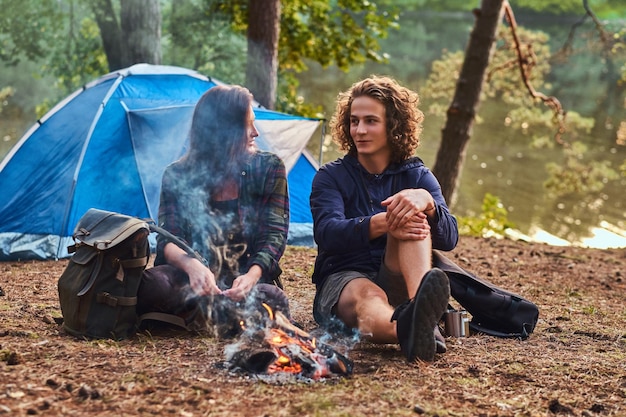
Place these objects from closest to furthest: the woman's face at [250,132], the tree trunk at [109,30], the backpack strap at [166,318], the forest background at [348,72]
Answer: the backpack strap at [166,318], the woman's face at [250,132], the tree trunk at [109,30], the forest background at [348,72]

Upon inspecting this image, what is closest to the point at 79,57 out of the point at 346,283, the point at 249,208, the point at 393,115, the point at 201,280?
the point at 249,208

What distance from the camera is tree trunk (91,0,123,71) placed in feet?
31.2

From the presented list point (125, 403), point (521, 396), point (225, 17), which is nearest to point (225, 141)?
point (125, 403)

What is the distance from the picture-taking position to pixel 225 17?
10.3 meters

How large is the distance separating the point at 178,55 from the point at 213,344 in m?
7.68

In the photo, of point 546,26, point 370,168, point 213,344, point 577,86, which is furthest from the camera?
point 546,26

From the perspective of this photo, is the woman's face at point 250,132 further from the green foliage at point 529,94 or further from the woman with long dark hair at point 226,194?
the green foliage at point 529,94

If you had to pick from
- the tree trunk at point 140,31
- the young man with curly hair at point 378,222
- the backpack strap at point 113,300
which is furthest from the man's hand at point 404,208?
the tree trunk at point 140,31

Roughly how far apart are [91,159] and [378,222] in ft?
10.5

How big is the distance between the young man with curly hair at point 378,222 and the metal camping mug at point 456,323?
1.11 feet

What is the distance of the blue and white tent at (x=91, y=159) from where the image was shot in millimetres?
5766

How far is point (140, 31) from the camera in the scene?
26.4 feet

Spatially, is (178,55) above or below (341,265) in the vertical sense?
above

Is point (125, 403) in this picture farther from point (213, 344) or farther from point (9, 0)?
point (9, 0)
